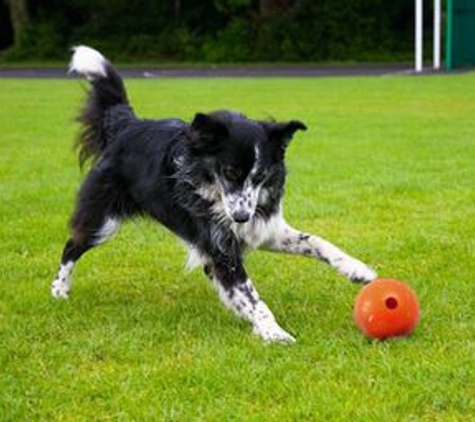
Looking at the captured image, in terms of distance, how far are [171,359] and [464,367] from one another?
4.63 ft

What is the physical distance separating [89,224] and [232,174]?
1493 mm

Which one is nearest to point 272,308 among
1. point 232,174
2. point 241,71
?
point 232,174

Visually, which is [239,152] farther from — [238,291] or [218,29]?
[218,29]

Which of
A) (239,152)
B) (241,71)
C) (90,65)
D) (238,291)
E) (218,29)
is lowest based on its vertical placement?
(241,71)

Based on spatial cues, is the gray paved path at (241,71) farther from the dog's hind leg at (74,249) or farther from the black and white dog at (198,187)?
the dog's hind leg at (74,249)

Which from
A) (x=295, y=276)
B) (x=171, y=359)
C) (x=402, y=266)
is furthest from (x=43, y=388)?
(x=402, y=266)

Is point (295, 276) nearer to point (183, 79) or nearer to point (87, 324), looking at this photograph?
point (87, 324)

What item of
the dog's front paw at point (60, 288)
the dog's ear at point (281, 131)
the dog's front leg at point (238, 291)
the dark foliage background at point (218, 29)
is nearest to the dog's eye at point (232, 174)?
the dog's ear at point (281, 131)

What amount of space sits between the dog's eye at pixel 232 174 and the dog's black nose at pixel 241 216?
0.18 m

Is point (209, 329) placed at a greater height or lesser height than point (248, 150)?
lesser

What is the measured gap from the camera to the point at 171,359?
15.4 feet

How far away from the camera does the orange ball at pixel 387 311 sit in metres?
4.80

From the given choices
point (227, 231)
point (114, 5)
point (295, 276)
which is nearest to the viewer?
point (227, 231)

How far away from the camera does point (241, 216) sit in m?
5.04
